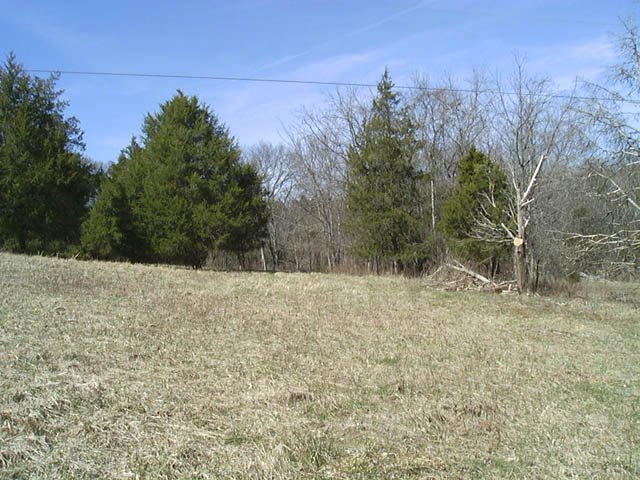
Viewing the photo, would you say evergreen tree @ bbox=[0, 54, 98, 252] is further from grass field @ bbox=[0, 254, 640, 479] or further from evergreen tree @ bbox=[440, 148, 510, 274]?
evergreen tree @ bbox=[440, 148, 510, 274]

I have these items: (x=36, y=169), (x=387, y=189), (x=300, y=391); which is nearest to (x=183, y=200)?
(x=36, y=169)

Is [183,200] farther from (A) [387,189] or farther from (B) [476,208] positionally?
(B) [476,208]

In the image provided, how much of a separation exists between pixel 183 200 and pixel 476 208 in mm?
11205

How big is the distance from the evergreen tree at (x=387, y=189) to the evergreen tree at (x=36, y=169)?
37.2 ft

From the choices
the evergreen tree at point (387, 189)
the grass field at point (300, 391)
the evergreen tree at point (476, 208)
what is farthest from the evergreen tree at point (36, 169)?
the evergreen tree at point (476, 208)

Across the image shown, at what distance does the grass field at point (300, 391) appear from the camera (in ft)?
12.1

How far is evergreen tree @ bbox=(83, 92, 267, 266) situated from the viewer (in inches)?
802

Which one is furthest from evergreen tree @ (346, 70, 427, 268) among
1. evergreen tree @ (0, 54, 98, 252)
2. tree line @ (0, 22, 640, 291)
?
evergreen tree @ (0, 54, 98, 252)

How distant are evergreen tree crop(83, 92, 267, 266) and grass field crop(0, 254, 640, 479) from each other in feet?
31.7

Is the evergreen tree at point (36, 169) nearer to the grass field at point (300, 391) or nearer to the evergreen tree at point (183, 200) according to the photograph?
the evergreen tree at point (183, 200)

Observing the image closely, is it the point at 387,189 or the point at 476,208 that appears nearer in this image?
the point at 476,208

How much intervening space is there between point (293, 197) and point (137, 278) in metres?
26.1

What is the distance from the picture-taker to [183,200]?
20.3 m

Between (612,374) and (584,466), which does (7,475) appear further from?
(612,374)
